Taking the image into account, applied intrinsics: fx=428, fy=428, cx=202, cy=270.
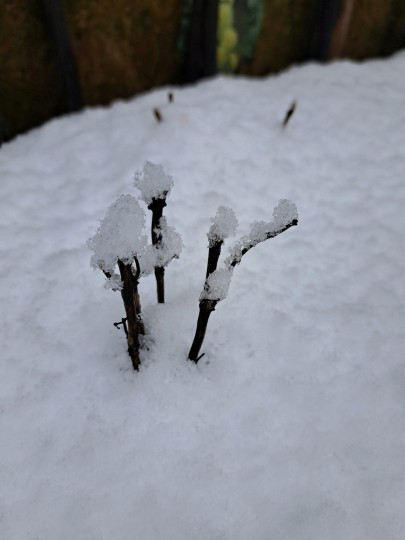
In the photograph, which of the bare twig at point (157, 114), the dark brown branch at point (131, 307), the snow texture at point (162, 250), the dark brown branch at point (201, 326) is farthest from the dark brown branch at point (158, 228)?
the bare twig at point (157, 114)

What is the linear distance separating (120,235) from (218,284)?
0.37 metres

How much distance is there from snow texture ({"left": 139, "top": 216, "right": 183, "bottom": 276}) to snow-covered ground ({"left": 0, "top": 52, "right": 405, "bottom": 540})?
316mm

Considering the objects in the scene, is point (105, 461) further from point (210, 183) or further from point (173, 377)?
point (210, 183)

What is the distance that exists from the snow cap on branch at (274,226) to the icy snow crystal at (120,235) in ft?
1.07

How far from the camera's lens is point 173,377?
1.60 m

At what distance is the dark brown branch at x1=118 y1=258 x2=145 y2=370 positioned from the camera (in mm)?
1274

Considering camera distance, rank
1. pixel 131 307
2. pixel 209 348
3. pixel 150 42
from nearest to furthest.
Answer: pixel 131 307 < pixel 209 348 < pixel 150 42

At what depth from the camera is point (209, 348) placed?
5.59 feet

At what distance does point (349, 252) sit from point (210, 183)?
0.82 metres

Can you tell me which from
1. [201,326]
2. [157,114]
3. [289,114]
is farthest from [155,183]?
[289,114]

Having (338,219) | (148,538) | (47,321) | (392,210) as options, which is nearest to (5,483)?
(148,538)

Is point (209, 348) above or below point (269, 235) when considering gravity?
below

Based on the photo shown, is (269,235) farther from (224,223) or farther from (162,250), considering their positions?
(162,250)

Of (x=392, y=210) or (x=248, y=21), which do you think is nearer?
(x=392, y=210)
